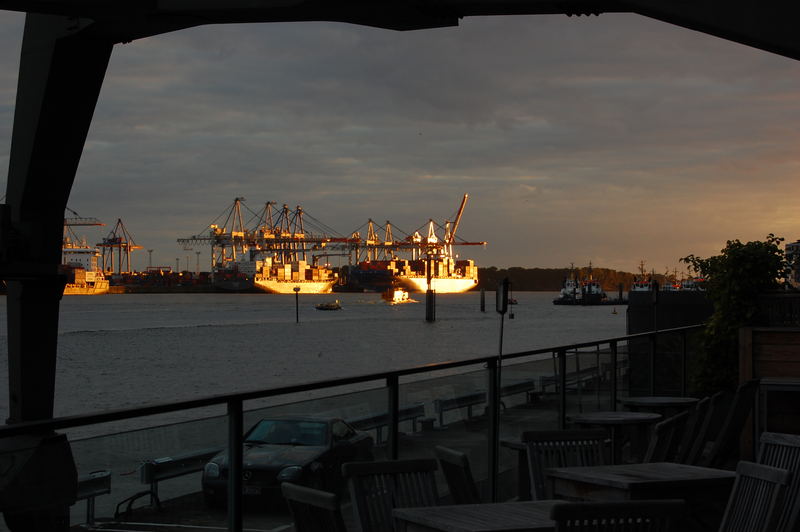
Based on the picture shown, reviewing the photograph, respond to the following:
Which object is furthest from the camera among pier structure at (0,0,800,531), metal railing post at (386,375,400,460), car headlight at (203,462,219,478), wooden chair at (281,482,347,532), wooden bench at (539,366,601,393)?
wooden bench at (539,366,601,393)

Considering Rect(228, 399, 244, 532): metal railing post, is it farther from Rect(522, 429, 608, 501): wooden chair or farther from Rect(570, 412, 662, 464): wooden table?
Rect(570, 412, 662, 464): wooden table

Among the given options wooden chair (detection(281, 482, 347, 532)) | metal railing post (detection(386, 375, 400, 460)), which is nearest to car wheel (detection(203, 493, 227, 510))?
wooden chair (detection(281, 482, 347, 532))

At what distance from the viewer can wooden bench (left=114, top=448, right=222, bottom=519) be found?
12.7ft

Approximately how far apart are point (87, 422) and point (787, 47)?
2769 mm

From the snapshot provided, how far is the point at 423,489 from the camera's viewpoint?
168 inches

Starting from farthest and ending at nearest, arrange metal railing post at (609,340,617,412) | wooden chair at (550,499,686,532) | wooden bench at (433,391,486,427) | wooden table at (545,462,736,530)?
metal railing post at (609,340,617,412) < wooden bench at (433,391,486,427) < wooden table at (545,462,736,530) < wooden chair at (550,499,686,532)

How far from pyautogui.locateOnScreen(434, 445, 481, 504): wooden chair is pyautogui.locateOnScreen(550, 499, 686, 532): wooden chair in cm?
138

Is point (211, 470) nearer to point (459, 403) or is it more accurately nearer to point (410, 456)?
point (410, 456)

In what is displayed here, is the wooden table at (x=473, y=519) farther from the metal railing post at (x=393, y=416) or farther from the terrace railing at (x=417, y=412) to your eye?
the metal railing post at (x=393, y=416)

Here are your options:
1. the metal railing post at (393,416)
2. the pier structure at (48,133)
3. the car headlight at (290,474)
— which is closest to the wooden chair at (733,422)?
the metal railing post at (393,416)

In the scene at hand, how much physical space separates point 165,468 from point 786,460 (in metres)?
2.94

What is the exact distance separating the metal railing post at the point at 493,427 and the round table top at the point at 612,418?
102 centimetres

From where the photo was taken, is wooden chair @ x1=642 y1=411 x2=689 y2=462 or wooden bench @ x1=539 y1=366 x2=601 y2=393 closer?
wooden chair @ x1=642 y1=411 x2=689 y2=462

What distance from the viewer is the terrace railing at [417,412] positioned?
384cm
